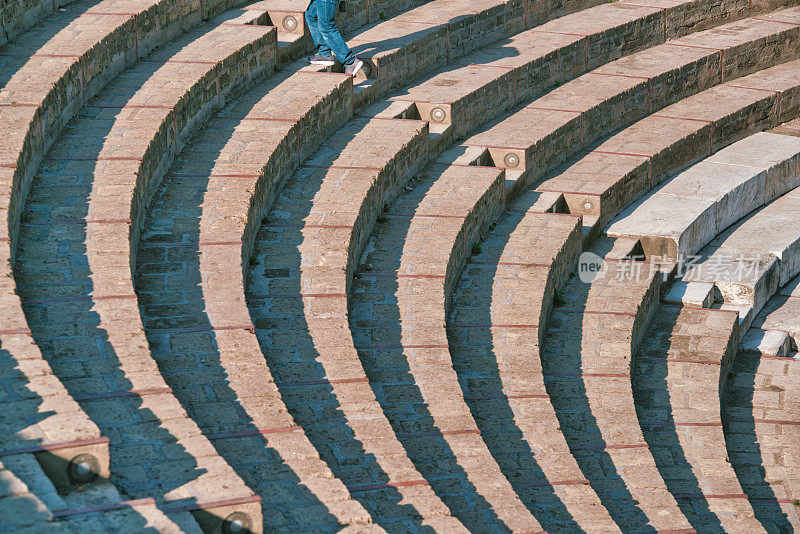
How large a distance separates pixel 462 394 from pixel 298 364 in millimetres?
1105

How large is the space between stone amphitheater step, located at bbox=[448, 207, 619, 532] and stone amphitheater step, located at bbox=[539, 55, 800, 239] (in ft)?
2.11

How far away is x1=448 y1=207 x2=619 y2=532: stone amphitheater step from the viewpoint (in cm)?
721

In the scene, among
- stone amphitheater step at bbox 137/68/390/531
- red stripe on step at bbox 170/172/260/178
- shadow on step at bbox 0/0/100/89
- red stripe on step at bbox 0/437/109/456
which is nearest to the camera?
red stripe on step at bbox 0/437/109/456

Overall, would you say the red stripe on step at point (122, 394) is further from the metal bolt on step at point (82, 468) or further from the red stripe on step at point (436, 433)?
the red stripe on step at point (436, 433)

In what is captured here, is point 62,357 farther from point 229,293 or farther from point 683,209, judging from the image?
point 683,209

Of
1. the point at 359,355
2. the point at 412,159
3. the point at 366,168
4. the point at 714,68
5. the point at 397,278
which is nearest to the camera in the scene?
the point at 359,355

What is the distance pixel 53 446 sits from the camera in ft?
16.5

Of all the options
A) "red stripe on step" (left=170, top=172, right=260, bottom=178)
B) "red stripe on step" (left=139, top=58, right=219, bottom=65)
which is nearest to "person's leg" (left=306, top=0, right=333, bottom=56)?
"red stripe on step" (left=139, top=58, right=219, bottom=65)

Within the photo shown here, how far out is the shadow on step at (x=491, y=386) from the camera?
281 inches

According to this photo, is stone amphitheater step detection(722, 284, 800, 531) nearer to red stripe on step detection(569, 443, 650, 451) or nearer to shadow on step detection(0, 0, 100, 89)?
red stripe on step detection(569, 443, 650, 451)

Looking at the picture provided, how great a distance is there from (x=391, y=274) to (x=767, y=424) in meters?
3.46

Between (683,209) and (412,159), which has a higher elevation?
(412,159)

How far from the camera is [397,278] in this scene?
8812 mm

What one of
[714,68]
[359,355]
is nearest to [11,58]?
[359,355]
